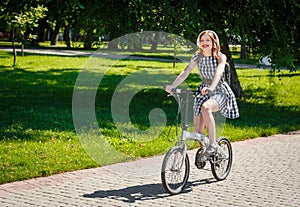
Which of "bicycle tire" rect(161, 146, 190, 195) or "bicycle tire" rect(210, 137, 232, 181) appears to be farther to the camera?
"bicycle tire" rect(210, 137, 232, 181)

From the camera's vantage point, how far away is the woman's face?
732 centimetres

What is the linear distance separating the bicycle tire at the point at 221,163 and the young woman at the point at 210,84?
0.19m

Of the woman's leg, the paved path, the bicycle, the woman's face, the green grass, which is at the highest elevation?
the woman's face

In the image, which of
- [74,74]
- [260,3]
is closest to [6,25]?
[74,74]

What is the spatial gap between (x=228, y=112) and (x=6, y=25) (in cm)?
1630

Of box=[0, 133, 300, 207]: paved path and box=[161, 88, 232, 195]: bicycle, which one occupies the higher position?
box=[161, 88, 232, 195]: bicycle

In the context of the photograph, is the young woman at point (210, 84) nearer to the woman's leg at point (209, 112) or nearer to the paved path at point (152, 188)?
the woman's leg at point (209, 112)

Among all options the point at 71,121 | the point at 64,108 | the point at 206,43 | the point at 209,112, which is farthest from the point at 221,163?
the point at 64,108

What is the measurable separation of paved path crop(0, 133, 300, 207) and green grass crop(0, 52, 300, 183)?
430 millimetres

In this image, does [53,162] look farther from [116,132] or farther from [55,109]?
[55,109]

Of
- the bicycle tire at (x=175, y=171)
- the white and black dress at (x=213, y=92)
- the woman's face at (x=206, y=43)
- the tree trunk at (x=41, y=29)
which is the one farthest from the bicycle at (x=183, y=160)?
the tree trunk at (x=41, y=29)

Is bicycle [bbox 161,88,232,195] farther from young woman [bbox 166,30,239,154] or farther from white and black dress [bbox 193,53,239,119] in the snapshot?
white and black dress [bbox 193,53,239,119]

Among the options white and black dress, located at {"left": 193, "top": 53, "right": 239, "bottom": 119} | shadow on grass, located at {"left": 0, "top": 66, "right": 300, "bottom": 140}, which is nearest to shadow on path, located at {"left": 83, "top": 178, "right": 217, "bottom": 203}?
white and black dress, located at {"left": 193, "top": 53, "right": 239, "bottom": 119}

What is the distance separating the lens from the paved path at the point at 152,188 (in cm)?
662
